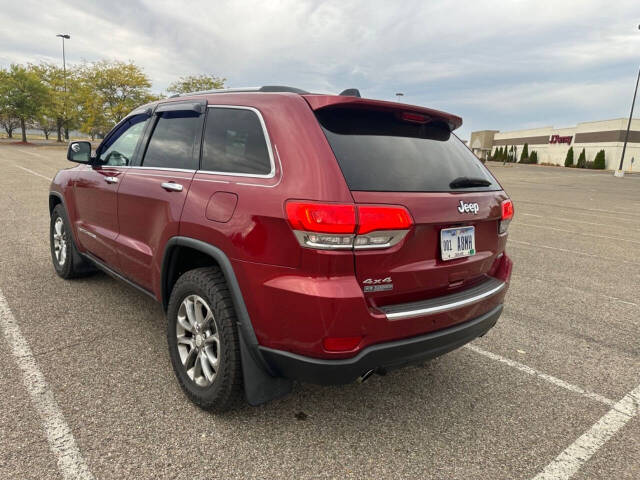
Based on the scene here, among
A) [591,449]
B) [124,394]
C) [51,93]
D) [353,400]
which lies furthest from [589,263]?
[51,93]

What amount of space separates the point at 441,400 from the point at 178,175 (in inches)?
84.9

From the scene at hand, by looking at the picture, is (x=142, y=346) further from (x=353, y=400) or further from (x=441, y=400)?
(x=441, y=400)

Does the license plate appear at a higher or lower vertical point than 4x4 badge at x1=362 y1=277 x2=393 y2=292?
higher

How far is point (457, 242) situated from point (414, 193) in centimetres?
39

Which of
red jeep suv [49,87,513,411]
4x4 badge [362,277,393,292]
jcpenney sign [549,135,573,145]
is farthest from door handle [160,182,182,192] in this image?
jcpenney sign [549,135,573,145]

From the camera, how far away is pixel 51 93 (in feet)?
164

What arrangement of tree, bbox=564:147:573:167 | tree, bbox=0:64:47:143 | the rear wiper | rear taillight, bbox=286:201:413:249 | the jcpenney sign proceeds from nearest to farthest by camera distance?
rear taillight, bbox=286:201:413:249 → the rear wiper → tree, bbox=0:64:47:143 → tree, bbox=564:147:573:167 → the jcpenney sign

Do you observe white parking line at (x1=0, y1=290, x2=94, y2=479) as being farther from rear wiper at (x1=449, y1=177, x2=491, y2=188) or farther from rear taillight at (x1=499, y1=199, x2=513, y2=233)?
rear taillight at (x1=499, y1=199, x2=513, y2=233)

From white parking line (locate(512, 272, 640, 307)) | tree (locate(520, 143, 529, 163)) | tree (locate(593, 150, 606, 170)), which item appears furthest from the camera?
tree (locate(520, 143, 529, 163))

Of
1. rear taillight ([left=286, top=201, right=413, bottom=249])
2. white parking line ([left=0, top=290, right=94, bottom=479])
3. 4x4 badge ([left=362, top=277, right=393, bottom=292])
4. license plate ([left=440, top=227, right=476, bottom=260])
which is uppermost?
rear taillight ([left=286, top=201, right=413, bottom=249])

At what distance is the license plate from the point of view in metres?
2.20

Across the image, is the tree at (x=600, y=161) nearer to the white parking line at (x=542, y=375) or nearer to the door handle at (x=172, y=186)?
the white parking line at (x=542, y=375)

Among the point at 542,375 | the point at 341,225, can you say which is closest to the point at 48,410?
the point at 341,225

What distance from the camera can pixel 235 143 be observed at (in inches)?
96.0
